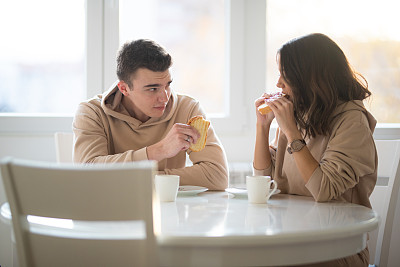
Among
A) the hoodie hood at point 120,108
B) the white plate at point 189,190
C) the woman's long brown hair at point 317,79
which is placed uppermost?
the woman's long brown hair at point 317,79

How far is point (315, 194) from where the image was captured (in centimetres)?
182

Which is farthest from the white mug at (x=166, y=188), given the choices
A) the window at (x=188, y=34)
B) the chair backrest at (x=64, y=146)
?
the window at (x=188, y=34)

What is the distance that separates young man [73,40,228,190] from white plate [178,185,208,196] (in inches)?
4.7

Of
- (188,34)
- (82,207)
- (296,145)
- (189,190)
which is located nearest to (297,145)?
(296,145)

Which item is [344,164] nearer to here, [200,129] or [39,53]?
[200,129]

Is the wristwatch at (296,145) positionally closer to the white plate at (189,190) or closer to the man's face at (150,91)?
the white plate at (189,190)

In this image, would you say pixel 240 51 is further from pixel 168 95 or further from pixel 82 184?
pixel 82 184

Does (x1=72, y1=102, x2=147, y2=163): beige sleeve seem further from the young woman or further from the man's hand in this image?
the young woman

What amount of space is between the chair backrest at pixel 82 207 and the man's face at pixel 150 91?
1.27m

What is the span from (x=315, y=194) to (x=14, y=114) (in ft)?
7.01

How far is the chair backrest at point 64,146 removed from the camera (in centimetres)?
256

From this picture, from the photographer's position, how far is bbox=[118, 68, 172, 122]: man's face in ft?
7.79

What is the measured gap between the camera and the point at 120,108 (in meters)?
2.49

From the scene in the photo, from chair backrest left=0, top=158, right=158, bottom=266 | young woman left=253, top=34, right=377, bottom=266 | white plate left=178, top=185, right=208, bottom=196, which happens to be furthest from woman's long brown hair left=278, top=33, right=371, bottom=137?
chair backrest left=0, top=158, right=158, bottom=266
